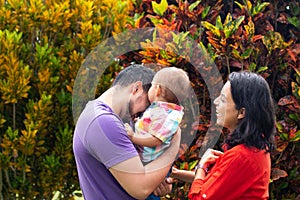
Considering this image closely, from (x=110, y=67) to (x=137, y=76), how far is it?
2299 mm

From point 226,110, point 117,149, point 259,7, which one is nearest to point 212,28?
point 259,7

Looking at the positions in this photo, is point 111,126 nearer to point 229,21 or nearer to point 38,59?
point 229,21

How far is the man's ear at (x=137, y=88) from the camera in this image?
2477 mm

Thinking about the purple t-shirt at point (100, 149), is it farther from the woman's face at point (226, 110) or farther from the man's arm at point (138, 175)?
the woman's face at point (226, 110)

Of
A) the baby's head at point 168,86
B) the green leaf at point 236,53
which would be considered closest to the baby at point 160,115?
the baby's head at point 168,86

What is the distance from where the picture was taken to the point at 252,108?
270 cm

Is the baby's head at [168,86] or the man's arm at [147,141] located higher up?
the baby's head at [168,86]

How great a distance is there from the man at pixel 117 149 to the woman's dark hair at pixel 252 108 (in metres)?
0.38

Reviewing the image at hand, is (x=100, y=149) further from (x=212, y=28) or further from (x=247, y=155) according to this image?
(x=212, y=28)

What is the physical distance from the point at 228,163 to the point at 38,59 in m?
2.49

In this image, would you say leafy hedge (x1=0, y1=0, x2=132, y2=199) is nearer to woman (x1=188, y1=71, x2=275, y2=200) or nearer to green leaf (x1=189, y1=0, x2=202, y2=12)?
green leaf (x1=189, y1=0, x2=202, y2=12)

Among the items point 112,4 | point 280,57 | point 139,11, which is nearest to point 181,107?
point 280,57

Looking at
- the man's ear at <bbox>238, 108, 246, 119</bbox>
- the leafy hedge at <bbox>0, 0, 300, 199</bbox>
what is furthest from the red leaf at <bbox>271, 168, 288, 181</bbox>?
the man's ear at <bbox>238, 108, 246, 119</bbox>

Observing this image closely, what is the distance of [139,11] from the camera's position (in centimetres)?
445
